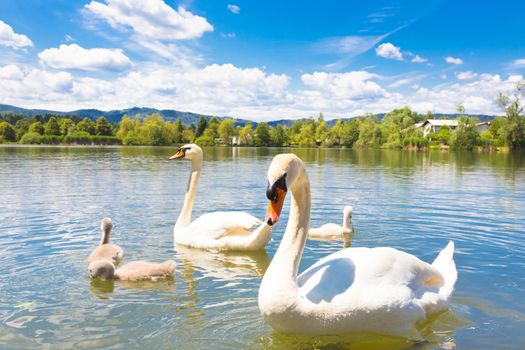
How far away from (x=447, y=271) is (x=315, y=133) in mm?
150118

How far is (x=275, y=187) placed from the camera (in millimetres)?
4176

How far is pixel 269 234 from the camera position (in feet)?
29.3

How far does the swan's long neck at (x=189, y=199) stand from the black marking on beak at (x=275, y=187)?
587cm

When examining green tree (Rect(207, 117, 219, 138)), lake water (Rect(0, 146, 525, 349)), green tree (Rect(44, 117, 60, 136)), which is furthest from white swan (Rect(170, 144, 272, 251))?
green tree (Rect(207, 117, 219, 138))

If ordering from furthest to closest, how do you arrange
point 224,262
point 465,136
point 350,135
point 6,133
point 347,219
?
point 350,135, point 6,133, point 465,136, point 347,219, point 224,262

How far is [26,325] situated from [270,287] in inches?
118

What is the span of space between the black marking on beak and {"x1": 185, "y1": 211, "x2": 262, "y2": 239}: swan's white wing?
4.87 m

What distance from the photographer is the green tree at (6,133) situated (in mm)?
128375

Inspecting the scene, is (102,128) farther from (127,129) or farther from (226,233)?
(226,233)

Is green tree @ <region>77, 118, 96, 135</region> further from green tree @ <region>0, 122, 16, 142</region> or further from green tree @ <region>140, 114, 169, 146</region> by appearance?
green tree @ <region>0, 122, 16, 142</region>

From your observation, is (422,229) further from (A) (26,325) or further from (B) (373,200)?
(A) (26,325)

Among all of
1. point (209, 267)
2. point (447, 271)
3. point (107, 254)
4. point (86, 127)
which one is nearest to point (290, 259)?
point (447, 271)

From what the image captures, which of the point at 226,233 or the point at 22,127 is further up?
the point at 22,127

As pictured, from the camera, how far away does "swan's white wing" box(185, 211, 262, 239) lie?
9.10 m
